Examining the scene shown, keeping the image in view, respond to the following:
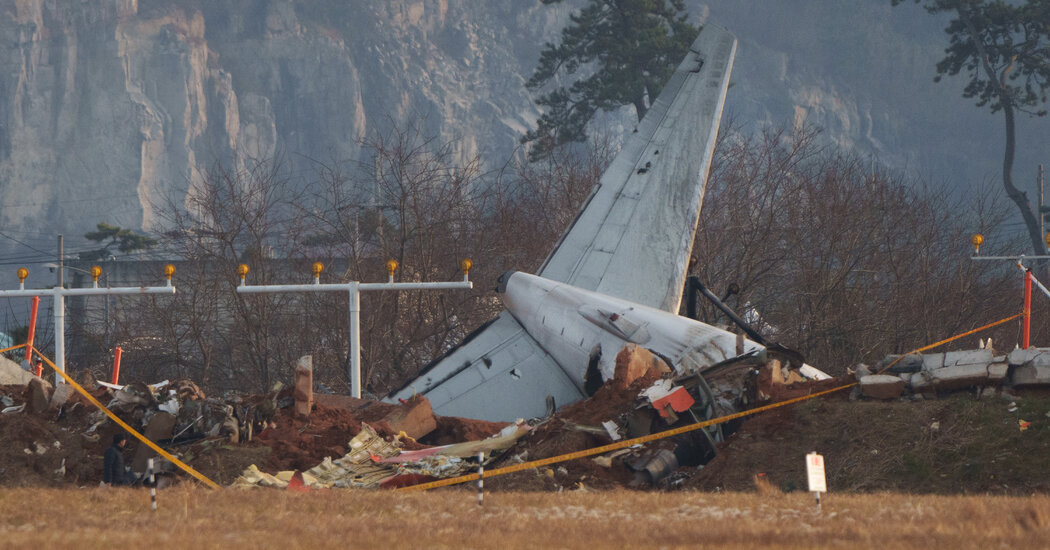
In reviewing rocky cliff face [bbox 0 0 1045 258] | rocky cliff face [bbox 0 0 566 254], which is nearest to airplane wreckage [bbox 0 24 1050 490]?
rocky cliff face [bbox 0 0 566 254]

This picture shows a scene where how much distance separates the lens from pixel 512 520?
9570mm

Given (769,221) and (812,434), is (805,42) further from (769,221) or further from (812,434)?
(812,434)

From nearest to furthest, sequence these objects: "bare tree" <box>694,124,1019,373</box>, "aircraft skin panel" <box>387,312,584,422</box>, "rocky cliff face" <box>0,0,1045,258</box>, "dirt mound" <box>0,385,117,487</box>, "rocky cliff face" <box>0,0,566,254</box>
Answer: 1. "dirt mound" <box>0,385,117,487</box>
2. "aircraft skin panel" <box>387,312,584,422</box>
3. "bare tree" <box>694,124,1019,373</box>
4. "rocky cliff face" <box>0,0,566,254</box>
5. "rocky cliff face" <box>0,0,1045,258</box>

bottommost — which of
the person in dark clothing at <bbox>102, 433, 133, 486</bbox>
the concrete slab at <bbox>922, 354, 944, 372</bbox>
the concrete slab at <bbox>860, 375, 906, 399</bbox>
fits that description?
the person in dark clothing at <bbox>102, 433, 133, 486</bbox>

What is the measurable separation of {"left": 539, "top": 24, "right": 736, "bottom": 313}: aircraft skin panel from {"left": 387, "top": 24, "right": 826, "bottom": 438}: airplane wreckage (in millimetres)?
24

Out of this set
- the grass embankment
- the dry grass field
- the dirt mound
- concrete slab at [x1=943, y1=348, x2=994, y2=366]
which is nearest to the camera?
the dry grass field

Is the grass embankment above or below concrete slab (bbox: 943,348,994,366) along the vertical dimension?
below

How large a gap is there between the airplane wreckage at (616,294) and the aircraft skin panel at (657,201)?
2 centimetres

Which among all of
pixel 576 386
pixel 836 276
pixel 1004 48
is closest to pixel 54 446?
pixel 576 386

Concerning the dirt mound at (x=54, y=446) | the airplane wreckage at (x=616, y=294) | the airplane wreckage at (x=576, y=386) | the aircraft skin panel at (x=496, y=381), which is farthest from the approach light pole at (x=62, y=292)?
the airplane wreckage at (x=616, y=294)

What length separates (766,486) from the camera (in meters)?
11.6

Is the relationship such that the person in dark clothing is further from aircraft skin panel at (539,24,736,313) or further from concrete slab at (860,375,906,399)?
concrete slab at (860,375,906,399)

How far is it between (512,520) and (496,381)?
8898 millimetres

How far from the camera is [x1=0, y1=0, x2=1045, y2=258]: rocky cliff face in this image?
13862 cm
